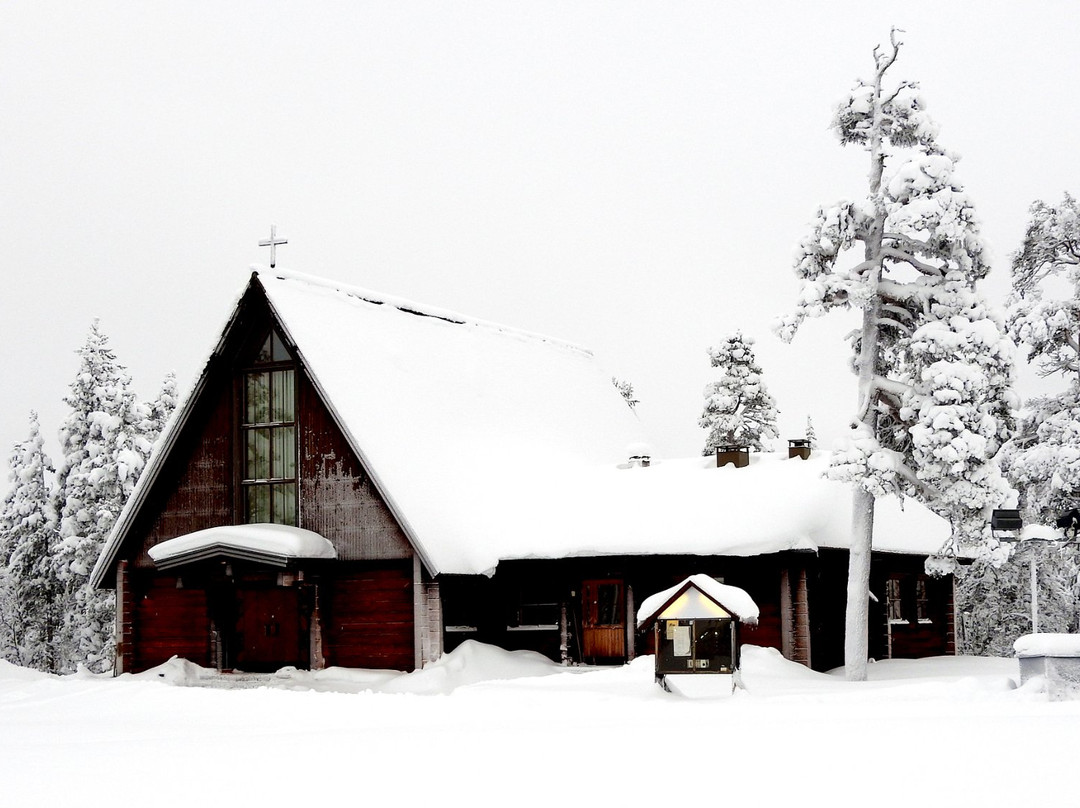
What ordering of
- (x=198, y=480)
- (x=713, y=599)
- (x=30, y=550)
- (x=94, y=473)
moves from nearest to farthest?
(x=713, y=599) < (x=198, y=480) < (x=94, y=473) < (x=30, y=550)

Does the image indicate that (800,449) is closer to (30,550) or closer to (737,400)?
(737,400)

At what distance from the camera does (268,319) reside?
28.3m

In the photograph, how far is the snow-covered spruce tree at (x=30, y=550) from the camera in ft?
154

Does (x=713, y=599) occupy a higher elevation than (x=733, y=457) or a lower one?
lower

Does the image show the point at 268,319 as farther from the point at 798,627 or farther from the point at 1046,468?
the point at 1046,468

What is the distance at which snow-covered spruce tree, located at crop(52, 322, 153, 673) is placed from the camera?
44.1 m

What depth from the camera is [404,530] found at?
25.5 m

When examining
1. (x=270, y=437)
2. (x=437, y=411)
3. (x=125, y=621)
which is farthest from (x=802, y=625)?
(x=125, y=621)

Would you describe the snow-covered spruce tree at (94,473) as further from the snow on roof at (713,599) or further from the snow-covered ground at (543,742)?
the snow on roof at (713,599)

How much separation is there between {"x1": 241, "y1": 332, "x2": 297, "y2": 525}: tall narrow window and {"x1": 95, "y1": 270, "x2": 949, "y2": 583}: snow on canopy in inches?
48.0

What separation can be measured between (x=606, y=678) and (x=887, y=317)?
28.3ft

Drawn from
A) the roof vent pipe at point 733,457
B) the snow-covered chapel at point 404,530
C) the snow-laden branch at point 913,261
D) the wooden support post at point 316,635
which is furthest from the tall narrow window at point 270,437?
the snow-laden branch at point 913,261

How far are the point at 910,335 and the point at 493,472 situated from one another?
957 centimetres

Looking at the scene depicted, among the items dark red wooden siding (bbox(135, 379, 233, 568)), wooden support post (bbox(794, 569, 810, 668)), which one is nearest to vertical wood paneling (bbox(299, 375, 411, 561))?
dark red wooden siding (bbox(135, 379, 233, 568))
